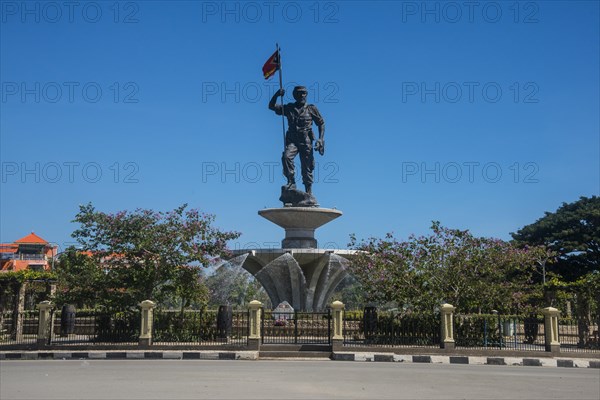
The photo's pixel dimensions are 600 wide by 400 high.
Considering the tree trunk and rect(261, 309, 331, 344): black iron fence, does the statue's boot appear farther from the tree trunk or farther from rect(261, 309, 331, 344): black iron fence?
the tree trunk

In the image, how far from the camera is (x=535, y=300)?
37.2 meters

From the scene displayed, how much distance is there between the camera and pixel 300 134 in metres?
31.4

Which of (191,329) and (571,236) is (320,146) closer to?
(191,329)

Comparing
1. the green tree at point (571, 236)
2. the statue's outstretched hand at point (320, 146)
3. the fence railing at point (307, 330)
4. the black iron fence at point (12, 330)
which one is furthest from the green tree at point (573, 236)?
the black iron fence at point (12, 330)

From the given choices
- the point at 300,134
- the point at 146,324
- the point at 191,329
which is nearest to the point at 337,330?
the point at 191,329

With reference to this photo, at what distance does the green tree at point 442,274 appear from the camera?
24203 mm

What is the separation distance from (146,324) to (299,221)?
33.3 ft

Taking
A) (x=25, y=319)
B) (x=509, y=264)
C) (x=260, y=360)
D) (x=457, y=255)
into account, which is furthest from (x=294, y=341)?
(x=25, y=319)

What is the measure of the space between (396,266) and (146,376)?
12141 mm

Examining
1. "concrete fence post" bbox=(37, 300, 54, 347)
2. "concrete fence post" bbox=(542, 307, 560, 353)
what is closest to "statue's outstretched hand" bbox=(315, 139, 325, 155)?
"concrete fence post" bbox=(542, 307, 560, 353)

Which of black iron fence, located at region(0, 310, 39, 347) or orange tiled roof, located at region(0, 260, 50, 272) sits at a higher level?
orange tiled roof, located at region(0, 260, 50, 272)

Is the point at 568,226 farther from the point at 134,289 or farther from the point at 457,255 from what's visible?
the point at 134,289

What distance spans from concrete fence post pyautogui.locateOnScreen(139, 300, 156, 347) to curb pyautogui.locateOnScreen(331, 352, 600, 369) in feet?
20.1

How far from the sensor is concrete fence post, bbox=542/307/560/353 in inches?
814
